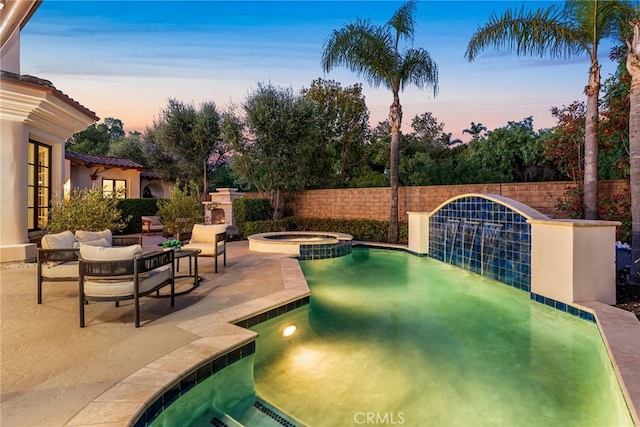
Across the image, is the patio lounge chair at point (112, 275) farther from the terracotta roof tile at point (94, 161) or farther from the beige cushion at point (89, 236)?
the terracotta roof tile at point (94, 161)

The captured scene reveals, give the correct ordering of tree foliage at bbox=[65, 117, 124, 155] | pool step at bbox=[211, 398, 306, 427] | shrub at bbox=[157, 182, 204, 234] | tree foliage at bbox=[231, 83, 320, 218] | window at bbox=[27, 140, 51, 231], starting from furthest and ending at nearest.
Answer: tree foliage at bbox=[65, 117, 124, 155], tree foliage at bbox=[231, 83, 320, 218], shrub at bbox=[157, 182, 204, 234], window at bbox=[27, 140, 51, 231], pool step at bbox=[211, 398, 306, 427]

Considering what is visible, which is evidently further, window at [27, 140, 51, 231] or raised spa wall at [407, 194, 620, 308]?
window at [27, 140, 51, 231]

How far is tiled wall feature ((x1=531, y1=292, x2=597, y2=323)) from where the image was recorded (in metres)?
4.56

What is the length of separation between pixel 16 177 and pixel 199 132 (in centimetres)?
1044

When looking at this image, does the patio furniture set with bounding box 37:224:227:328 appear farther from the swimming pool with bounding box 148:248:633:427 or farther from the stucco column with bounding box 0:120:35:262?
the stucco column with bounding box 0:120:35:262

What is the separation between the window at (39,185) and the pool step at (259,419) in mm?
7767

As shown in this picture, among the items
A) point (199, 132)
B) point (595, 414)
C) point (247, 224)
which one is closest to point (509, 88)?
point (247, 224)

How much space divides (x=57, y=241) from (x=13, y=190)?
11.5 ft

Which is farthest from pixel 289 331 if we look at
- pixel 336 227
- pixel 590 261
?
pixel 336 227

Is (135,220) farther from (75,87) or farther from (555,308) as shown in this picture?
(555,308)

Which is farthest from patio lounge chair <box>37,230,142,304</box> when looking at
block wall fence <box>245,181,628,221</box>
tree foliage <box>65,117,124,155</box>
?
tree foliage <box>65,117,124,155</box>

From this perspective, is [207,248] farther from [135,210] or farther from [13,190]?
[135,210]

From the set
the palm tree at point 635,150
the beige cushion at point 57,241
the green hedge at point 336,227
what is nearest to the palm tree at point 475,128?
the green hedge at point 336,227

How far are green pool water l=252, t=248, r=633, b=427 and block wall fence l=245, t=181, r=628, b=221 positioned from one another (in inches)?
174
